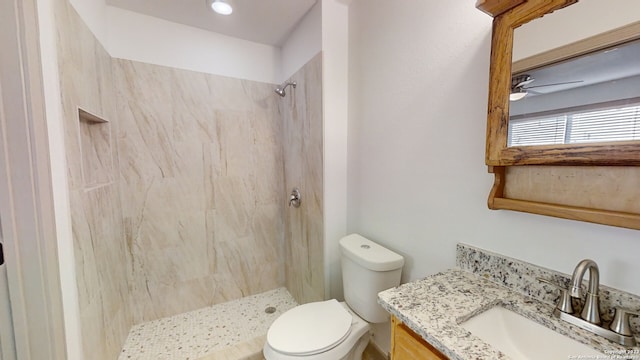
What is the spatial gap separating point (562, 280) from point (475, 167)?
1.41 ft

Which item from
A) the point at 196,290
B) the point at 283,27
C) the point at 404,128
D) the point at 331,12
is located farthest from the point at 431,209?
the point at 196,290

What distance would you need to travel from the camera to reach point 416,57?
115 centimetres

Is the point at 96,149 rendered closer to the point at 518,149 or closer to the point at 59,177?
the point at 59,177

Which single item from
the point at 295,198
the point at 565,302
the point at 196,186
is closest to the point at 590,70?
the point at 565,302

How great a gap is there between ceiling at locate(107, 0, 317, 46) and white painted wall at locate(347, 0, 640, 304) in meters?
0.47

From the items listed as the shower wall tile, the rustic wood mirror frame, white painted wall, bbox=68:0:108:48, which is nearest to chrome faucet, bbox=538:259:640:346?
the rustic wood mirror frame

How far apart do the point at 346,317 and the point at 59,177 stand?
4.58 feet

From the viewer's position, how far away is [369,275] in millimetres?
1216

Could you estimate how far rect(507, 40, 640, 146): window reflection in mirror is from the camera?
58 cm

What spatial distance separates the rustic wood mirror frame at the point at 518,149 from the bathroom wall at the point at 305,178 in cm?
98

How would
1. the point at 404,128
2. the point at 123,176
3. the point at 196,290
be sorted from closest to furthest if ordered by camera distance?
1. the point at 404,128
2. the point at 123,176
3. the point at 196,290

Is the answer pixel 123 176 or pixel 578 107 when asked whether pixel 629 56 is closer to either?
pixel 578 107

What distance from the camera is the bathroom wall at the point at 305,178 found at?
1.67 meters

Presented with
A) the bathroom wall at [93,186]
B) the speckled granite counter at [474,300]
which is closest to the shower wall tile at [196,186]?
the bathroom wall at [93,186]
